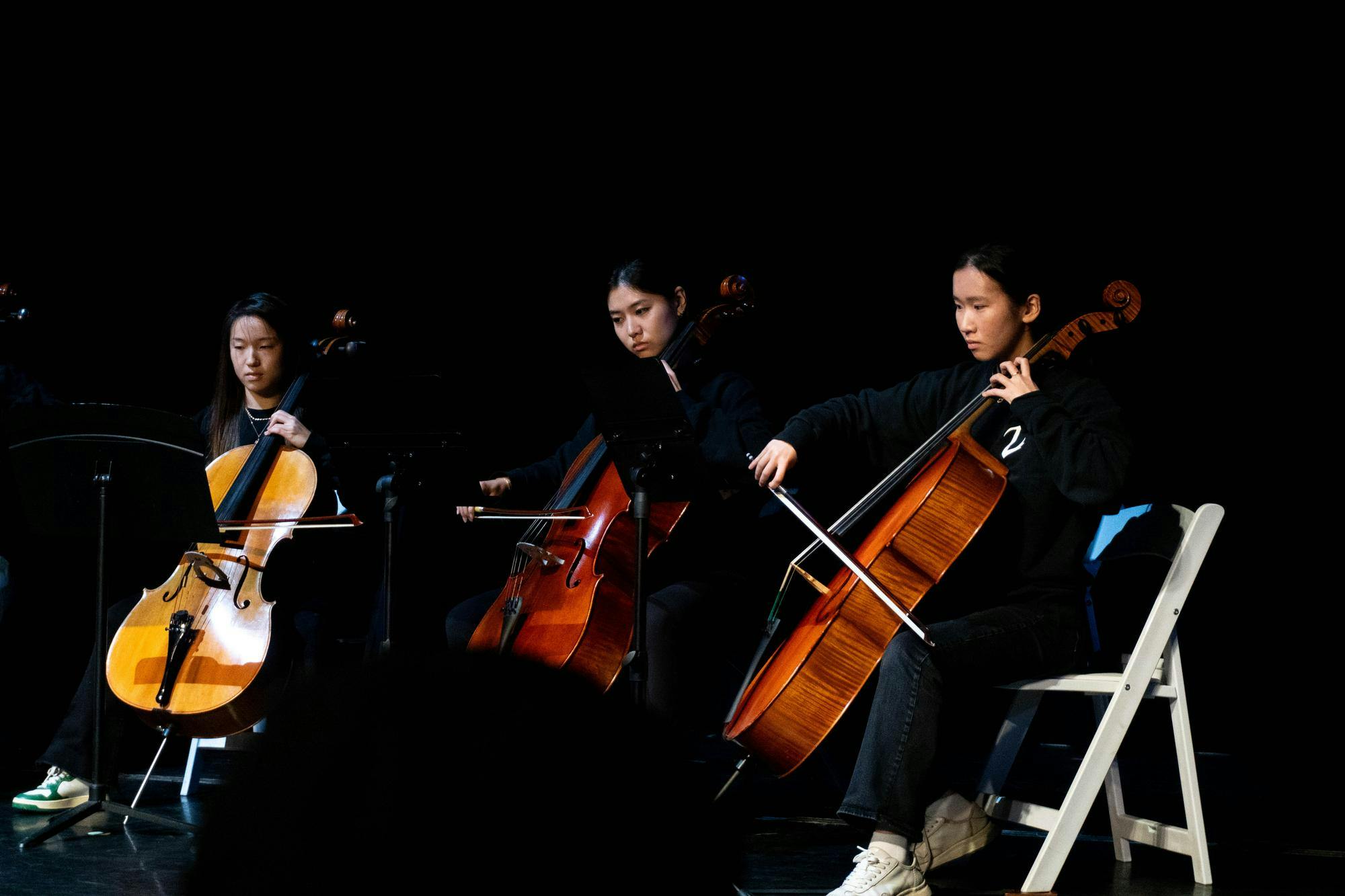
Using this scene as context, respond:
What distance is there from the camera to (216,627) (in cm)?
271

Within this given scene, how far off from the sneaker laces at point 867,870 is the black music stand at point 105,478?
1.34 meters

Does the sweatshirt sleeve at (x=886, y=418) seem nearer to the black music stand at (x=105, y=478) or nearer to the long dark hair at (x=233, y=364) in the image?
the black music stand at (x=105, y=478)

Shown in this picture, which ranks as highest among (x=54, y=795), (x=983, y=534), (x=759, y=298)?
(x=759, y=298)

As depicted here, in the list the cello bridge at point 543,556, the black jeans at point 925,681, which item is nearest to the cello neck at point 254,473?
the cello bridge at point 543,556

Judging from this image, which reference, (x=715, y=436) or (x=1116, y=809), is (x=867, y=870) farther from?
(x=715, y=436)

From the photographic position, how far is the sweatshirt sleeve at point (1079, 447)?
224 centimetres

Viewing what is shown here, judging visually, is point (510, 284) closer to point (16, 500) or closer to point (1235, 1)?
point (16, 500)

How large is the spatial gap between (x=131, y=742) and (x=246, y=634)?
46.8 inches

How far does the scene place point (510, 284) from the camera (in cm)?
389

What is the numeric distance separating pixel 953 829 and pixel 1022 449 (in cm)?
74

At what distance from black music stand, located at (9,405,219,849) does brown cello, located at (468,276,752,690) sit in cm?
64

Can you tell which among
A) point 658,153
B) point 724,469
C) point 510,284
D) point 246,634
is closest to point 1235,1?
point 658,153

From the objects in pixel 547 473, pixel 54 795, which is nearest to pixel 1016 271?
pixel 547 473

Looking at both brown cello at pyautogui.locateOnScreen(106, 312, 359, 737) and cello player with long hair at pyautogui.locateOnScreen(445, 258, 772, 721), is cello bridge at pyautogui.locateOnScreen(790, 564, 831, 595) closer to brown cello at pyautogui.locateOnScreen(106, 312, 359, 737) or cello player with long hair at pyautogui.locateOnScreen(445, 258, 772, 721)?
cello player with long hair at pyautogui.locateOnScreen(445, 258, 772, 721)
